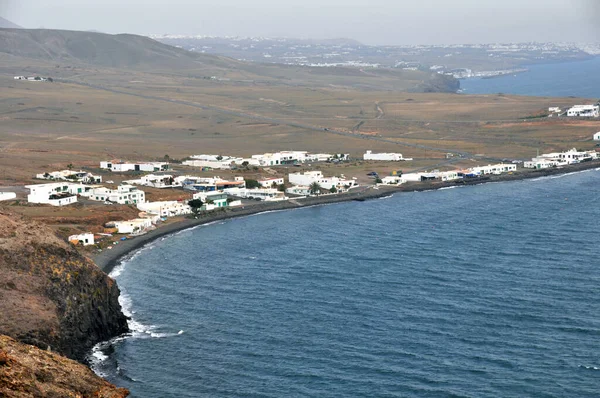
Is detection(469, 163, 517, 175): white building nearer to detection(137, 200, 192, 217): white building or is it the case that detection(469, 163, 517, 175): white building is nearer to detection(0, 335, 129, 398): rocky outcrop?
detection(137, 200, 192, 217): white building

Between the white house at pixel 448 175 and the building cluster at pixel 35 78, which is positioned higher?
the building cluster at pixel 35 78

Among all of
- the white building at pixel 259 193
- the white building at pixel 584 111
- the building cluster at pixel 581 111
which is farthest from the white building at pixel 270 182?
the white building at pixel 584 111

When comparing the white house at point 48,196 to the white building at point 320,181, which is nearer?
the white house at point 48,196

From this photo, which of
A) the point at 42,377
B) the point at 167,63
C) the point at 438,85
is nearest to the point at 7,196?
the point at 42,377

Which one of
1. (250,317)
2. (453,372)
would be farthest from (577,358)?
(250,317)

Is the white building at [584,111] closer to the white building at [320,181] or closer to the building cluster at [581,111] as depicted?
the building cluster at [581,111]

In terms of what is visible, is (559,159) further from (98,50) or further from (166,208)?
(98,50)
